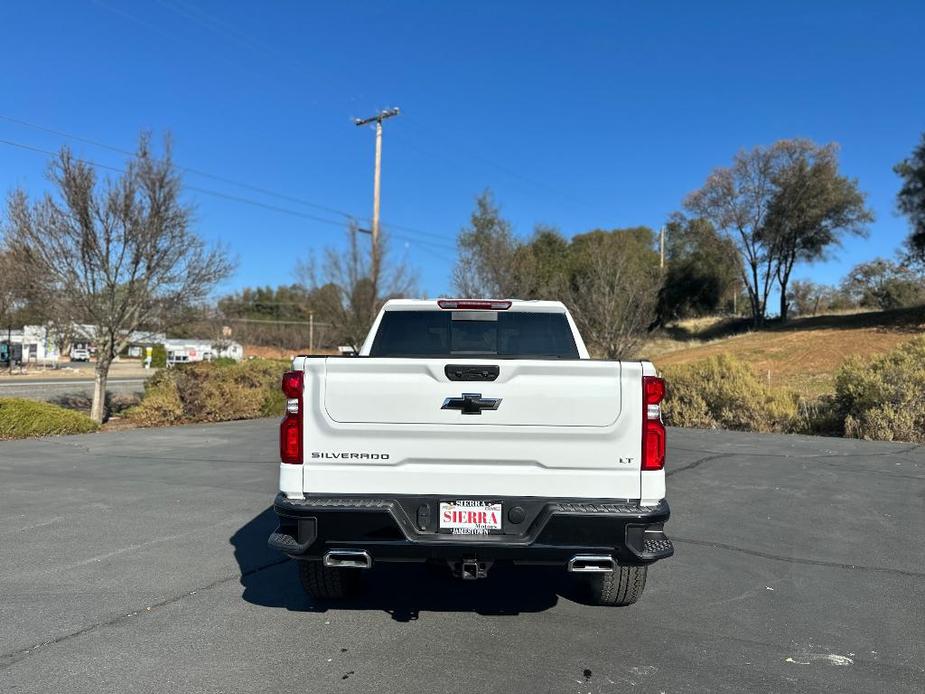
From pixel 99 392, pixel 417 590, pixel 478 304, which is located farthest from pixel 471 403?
pixel 99 392

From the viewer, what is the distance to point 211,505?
7238 millimetres

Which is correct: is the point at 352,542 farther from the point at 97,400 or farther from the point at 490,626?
the point at 97,400

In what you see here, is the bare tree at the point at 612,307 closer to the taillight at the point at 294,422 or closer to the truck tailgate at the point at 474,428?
the truck tailgate at the point at 474,428

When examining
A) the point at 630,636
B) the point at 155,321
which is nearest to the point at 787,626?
the point at 630,636

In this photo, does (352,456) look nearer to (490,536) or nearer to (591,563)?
(490,536)

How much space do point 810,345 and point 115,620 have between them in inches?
1248

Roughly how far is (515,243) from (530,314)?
1907cm

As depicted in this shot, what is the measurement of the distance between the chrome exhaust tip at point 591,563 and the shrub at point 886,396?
438 inches

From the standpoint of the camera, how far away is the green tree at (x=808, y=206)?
4219 cm

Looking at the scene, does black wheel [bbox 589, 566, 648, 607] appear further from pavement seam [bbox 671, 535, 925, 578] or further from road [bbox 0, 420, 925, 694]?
pavement seam [bbox 671, 535, 925, 578]

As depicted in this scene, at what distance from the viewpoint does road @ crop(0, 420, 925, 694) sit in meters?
Result: 3.50

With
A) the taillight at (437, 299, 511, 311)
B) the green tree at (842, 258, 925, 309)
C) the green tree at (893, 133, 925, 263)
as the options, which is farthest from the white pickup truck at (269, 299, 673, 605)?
the green tree at (842, 258, 925, 309)

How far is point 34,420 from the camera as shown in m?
12.8

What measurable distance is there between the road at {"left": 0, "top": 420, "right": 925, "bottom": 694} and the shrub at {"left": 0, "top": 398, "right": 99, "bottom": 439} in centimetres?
575
